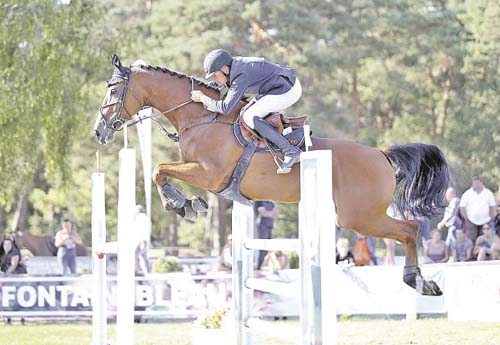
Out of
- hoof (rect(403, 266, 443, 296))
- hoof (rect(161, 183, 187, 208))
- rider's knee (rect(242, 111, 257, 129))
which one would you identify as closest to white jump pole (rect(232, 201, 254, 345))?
hoof (rect(161, 183, 187, 208))

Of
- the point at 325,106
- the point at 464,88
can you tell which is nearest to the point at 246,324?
the point at 325,106

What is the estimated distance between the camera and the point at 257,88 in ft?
25.5

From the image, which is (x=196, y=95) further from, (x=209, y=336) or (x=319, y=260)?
(x=319, y=260)

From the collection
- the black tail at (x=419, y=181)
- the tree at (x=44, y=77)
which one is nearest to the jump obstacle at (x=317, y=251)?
the black tail at (x=419, y=181)

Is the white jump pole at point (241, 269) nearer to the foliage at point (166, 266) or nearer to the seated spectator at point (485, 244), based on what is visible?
the seated spectator at point (485, 244)

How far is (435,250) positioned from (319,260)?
10.5 metres

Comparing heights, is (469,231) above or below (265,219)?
below

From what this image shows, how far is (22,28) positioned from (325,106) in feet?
55.7

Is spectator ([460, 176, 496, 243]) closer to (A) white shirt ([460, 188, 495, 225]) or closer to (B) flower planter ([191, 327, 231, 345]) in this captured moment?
(A) white shirt ([460, 188, 495, 225])

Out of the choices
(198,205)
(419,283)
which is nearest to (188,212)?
(198,205)

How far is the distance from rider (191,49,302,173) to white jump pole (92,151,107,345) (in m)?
1.12

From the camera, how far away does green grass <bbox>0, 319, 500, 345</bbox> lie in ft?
33.5

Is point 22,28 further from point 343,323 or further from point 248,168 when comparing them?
point 248,168

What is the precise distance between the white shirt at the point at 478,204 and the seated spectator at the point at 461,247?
319 mm
